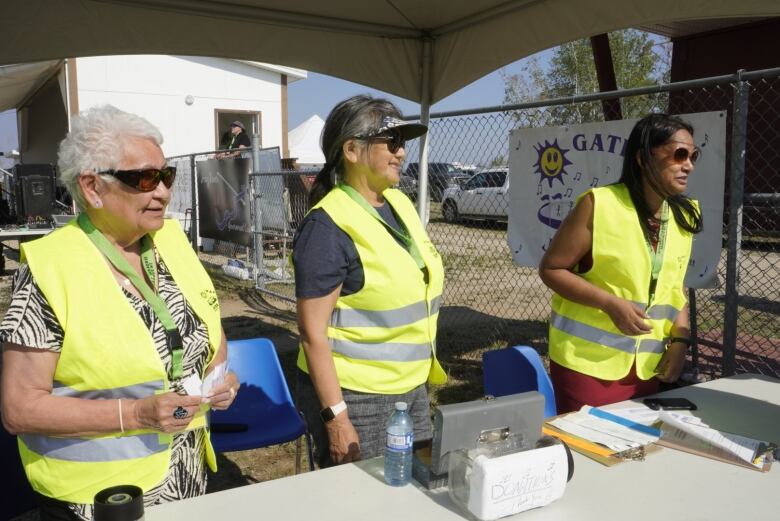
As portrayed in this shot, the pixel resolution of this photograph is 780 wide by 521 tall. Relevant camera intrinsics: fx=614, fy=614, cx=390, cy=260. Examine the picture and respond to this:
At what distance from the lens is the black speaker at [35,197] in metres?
9.75

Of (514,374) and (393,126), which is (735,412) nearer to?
(514,374)

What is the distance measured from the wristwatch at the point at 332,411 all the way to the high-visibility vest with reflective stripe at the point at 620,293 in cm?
100

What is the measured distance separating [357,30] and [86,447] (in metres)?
3.52

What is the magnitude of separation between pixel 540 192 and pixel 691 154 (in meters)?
2.05

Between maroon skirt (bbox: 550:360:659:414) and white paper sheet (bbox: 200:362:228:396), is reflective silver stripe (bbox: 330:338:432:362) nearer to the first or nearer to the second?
white paper sheet (bbox: 200:362:228:396)

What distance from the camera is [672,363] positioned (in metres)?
2.46

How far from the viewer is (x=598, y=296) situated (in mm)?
2355

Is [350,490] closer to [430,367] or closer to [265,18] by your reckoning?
[430,367]

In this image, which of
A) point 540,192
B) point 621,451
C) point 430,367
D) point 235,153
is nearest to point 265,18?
point 540,192

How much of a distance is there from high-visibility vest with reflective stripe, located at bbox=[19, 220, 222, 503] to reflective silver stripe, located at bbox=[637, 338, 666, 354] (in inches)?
70.0

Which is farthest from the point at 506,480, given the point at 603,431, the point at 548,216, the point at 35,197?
the point at 35,197

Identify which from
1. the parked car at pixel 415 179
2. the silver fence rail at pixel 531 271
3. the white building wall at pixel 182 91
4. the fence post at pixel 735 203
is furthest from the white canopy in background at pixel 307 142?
the fence post at pixel 735 203

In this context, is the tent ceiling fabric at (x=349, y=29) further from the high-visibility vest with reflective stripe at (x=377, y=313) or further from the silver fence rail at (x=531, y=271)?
the high-visibility vest with reflective stripe at (x=377, y=313)

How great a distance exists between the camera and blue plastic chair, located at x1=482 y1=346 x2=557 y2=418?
2898 millimetres
